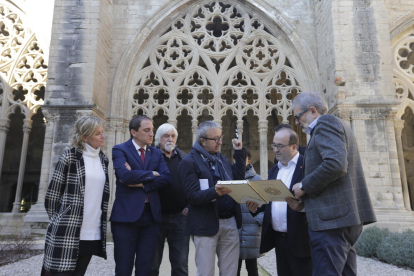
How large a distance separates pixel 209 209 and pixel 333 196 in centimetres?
94

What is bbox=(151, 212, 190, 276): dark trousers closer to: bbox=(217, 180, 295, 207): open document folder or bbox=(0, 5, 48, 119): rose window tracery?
bbox=(217, 180, 295, 207): open document folder

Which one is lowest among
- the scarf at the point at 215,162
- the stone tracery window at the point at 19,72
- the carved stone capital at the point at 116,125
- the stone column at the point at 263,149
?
the scarf at the point at 215,162

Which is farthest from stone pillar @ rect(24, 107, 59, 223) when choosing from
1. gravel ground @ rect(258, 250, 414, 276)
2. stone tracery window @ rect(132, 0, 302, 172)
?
gravel ground @ rect(258, 250, 414, 276)

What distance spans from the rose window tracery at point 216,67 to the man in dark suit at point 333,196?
6.81m

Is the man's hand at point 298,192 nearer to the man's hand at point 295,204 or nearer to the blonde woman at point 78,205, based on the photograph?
the man's hand at point 295,204

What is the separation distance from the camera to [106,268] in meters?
4.50

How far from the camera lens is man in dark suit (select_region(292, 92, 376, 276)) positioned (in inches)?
79.7

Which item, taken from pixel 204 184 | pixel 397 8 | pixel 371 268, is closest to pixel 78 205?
pixel 204 184

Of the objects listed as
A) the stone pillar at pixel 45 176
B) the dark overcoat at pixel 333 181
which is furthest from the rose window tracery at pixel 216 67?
the dark overcoat at pixel 333 181

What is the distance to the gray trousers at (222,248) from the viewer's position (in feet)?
8.11

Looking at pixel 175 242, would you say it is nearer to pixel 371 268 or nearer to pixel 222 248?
pixel 222 248

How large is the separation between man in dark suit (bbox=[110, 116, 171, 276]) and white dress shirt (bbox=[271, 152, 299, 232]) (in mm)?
955

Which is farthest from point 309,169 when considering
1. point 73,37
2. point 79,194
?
point 73,37

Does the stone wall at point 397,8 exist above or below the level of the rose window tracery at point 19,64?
above
